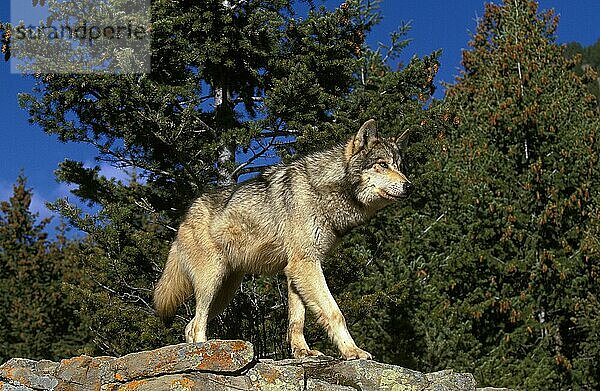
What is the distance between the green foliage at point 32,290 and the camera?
20.6 m

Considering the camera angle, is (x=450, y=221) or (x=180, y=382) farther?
(x=450, y=221)

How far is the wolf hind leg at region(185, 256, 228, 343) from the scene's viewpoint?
6844 millimetres

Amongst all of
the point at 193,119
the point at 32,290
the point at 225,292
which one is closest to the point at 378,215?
the point at 193,119

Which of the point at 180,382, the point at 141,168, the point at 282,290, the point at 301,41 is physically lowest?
the point at 180,382

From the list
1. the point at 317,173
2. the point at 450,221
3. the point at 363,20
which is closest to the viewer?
the point at 317,173

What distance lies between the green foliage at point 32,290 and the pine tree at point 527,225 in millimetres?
9743

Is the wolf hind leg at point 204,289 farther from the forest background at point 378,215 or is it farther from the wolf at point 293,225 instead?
the forest background at point 378,215

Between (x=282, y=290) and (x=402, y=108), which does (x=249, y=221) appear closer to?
(x=282, y=290)

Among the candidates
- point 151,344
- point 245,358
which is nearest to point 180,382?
point 245,358

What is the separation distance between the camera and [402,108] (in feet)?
47.9

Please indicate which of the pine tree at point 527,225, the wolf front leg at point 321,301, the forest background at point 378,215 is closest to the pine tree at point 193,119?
the forest background at point 378,215

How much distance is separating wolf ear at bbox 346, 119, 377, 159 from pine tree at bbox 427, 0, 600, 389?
941cm

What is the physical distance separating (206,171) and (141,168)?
1498 mm

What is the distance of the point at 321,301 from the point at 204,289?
117 cm
